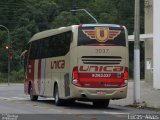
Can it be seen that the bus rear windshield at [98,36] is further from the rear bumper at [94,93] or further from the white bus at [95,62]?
the rear bumper at [94,93]

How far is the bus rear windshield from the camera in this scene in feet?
81.3

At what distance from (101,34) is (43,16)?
87094 millimetres

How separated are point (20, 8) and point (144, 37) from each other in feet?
198

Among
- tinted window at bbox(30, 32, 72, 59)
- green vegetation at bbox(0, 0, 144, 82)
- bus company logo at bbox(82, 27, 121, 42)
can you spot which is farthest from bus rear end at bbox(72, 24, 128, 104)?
green vegetation at bbox(0, 0, 144, 82)

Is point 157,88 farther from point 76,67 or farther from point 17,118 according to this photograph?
point 17,118

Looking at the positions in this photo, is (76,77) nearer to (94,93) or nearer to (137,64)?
(94,93)

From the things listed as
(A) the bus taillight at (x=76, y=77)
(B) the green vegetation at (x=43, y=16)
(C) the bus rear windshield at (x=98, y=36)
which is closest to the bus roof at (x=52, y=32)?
(C) the bus rear windshield at (x=98, y=36)

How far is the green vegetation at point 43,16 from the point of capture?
10250cm

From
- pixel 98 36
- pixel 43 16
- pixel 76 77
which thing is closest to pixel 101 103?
pixel 76 77

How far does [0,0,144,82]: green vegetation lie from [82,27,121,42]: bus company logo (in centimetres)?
7481

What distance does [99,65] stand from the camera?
24.6 metres

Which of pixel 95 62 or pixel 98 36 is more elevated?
pixel 98 36

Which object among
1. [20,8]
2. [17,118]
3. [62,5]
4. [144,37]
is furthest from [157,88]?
[62,5]

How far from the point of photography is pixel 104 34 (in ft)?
81.6
